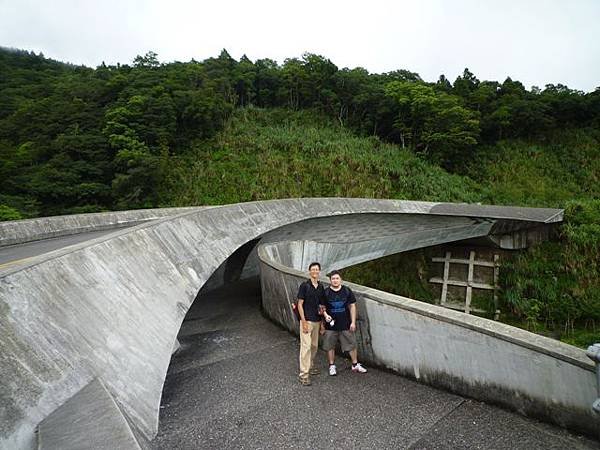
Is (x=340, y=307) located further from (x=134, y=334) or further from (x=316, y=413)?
(x=134, y=334)

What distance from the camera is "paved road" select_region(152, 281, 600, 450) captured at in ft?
10.5

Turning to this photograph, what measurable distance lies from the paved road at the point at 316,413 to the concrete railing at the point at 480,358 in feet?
0.45

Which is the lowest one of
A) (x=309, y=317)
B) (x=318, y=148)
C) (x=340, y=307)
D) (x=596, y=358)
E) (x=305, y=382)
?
(x=305, y=382)

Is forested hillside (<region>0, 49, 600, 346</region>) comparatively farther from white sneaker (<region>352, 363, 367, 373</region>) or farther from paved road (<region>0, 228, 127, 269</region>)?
white sneaker (<region>352, 363, 367, 373</region>)

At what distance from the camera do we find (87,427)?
7.59ft

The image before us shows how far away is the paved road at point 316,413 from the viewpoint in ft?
10.5

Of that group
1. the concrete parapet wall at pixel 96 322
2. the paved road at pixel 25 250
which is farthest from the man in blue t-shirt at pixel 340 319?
the paved road at pixel 25 250

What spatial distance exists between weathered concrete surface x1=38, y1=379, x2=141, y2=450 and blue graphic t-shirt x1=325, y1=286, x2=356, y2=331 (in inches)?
97.9

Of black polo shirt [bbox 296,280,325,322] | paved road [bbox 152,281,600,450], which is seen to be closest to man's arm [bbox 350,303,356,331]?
black polo shirt [bbox 296,280,325,322]

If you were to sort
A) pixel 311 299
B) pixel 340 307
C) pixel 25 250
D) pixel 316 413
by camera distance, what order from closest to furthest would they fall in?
pixel 316 413 → pixel 340 307 → pixel 311 299 → pixel 25 250

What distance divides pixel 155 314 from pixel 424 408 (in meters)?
2.94

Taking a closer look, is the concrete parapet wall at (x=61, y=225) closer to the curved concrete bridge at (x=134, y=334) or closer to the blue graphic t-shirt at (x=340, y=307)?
the curved concrete bridge at (x=134, y=334)

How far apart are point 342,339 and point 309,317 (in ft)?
1.54

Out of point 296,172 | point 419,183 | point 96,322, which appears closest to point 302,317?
point 96,322
